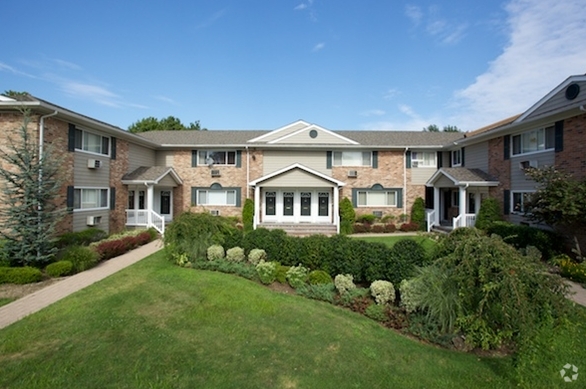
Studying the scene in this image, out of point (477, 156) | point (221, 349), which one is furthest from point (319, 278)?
point (477, 156)

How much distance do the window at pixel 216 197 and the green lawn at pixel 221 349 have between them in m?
14.0

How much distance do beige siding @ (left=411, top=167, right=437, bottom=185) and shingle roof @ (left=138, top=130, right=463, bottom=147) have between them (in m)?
1.79

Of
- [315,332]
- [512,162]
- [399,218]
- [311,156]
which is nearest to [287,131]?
[311,156]

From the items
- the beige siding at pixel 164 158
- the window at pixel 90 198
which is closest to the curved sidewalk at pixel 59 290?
the window at pixel 90 198

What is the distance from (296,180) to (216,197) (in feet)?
20.4

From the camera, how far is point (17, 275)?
28.4ft

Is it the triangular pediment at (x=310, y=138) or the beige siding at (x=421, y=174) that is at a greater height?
the triangular pediment at (x=310, y=138)

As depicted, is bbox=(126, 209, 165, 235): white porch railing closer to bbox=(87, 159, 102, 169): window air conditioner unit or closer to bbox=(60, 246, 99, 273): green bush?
bbox=(87, 159, 102, 169): window air conditioner unit

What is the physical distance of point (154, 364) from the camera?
446 centimetres

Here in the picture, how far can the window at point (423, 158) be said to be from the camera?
21422mm

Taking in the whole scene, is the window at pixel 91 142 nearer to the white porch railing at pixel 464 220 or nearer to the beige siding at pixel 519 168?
the white porch railing at pixel 464 220

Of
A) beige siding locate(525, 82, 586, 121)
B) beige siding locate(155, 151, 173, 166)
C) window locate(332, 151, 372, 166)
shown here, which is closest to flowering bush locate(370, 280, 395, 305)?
beige siding locate(525, 82, 586, 121)

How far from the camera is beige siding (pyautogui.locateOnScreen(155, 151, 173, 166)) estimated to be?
21484mm

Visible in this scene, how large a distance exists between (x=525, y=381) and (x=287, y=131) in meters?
19.6
